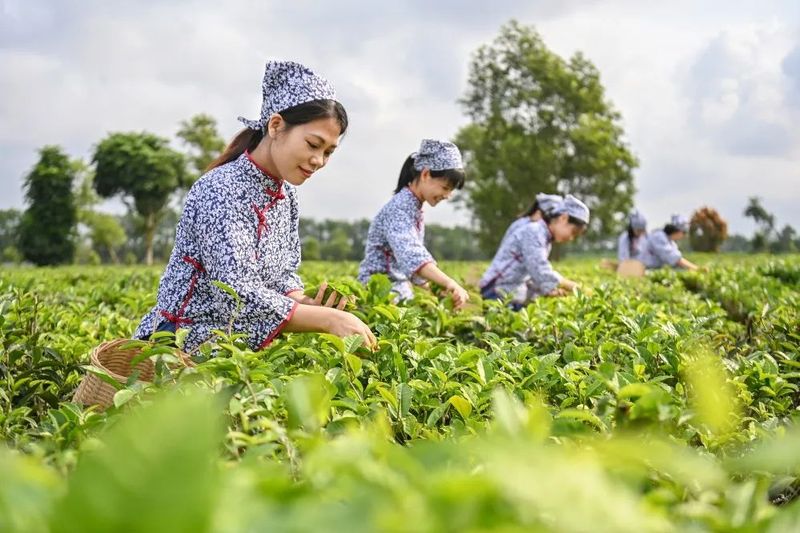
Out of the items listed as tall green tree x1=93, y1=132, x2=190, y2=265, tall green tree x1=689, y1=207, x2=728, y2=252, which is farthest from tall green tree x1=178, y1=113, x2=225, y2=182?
tall green tree x1=689, y1=207, x2=728, y2=252

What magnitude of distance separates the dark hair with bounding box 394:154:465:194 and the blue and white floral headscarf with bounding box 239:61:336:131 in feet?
6.22

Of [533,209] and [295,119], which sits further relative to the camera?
[533,209]

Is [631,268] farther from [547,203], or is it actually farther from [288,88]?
[288,88]

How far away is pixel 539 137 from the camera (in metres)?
34.6

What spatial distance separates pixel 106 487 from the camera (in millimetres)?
544

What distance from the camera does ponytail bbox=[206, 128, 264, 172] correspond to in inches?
122

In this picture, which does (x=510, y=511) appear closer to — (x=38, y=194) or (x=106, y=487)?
(x=106, y=487)

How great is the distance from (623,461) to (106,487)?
18.3 inches

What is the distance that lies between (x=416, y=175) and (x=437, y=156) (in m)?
0.20

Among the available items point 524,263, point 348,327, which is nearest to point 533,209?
point 524,263

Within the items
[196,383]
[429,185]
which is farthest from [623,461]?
[429,185]

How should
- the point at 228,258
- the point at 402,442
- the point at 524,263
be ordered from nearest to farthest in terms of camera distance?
the point at 402,442 < the point at 228,258 < the point at 524,263

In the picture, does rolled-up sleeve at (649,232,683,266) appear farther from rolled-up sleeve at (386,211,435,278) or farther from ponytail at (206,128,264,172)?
ponytail at (206,128,264,172)

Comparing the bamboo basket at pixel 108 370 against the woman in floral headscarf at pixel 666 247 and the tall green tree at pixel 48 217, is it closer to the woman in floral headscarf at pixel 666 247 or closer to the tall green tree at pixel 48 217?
the woman in floral headscarf at pixel 666 247
